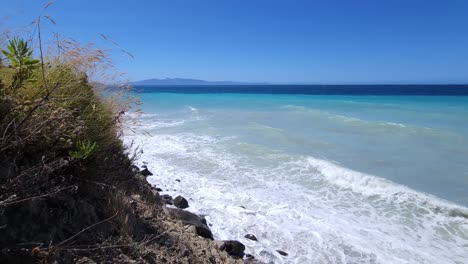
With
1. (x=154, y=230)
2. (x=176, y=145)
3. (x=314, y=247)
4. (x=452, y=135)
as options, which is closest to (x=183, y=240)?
(x=154, y=230)

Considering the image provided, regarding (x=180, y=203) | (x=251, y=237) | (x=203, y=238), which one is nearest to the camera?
(x=203, y=238)

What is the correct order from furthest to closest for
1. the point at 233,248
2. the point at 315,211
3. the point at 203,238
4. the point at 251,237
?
1. the point at 315,211
2. the point at 251,237
3. the point at 233,248
4. the point at 203,238

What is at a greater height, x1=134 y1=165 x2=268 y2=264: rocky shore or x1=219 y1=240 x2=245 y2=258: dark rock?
x1=134 y1=165 x2=268 y2=264: rocky shore

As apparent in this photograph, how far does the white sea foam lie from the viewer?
6051mm

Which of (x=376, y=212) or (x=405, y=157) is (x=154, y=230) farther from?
(x=405, y=157)

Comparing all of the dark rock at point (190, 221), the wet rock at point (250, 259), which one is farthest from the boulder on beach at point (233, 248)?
the dark rock at point (190, 221)

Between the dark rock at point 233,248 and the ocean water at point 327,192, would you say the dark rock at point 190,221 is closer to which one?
the dark rock at point 233,248

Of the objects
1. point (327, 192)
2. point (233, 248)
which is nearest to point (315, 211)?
point (327, 192)

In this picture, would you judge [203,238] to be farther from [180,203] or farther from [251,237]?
[180,203]

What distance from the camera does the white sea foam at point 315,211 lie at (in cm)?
605

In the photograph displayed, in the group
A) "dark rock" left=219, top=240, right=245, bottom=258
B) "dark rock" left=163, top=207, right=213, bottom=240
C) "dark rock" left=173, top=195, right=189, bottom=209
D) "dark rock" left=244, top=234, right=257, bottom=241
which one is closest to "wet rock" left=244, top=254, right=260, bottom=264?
"dark rock" left=219, top=240, right=245, bottom=258

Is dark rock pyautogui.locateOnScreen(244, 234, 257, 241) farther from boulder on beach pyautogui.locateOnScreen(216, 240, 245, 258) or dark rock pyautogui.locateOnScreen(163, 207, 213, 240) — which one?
dark rock pyautogui.locateOnScreen(163, 207, 213, 240)

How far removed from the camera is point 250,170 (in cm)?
1089

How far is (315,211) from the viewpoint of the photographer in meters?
7.71
